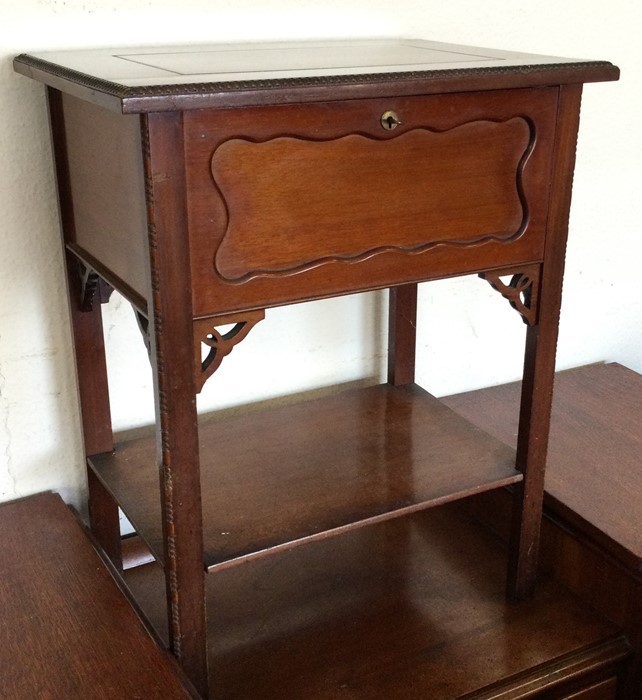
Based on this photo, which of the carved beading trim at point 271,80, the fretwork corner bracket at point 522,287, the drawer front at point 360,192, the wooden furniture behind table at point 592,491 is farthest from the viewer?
the wooden furniture behind table at point 592,491

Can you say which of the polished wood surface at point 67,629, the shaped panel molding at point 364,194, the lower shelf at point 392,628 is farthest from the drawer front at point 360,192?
the lower shelf at point 392,628

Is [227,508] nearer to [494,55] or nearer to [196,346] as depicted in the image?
[196,346]

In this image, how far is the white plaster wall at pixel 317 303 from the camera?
141 cm

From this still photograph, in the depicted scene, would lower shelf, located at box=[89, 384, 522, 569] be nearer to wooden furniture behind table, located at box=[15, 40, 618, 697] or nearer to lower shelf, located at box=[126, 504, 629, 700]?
wooden furniture behind table, located at box=[15, 40, 618, 697]

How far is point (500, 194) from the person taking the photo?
125 cm

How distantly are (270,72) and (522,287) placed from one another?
499 mm

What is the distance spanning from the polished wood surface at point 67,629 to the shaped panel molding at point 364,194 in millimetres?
523

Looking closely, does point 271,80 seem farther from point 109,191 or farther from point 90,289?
point 90,289

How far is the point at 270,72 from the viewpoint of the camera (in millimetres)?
1101

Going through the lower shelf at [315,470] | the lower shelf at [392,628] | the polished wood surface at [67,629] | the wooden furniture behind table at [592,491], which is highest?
the lower shelf at [315,470]

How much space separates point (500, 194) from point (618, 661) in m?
0.79

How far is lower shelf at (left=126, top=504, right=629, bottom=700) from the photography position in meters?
1.38

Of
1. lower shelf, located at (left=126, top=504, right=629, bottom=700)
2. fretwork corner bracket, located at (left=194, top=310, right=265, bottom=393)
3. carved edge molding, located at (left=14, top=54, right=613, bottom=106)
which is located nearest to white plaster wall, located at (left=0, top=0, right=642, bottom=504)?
carved edge molding, located at (left=14, top=54, right=613, bottom=106)

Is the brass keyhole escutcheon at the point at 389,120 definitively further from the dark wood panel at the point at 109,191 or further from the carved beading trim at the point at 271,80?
the dark wood panel at the point at 109,191
